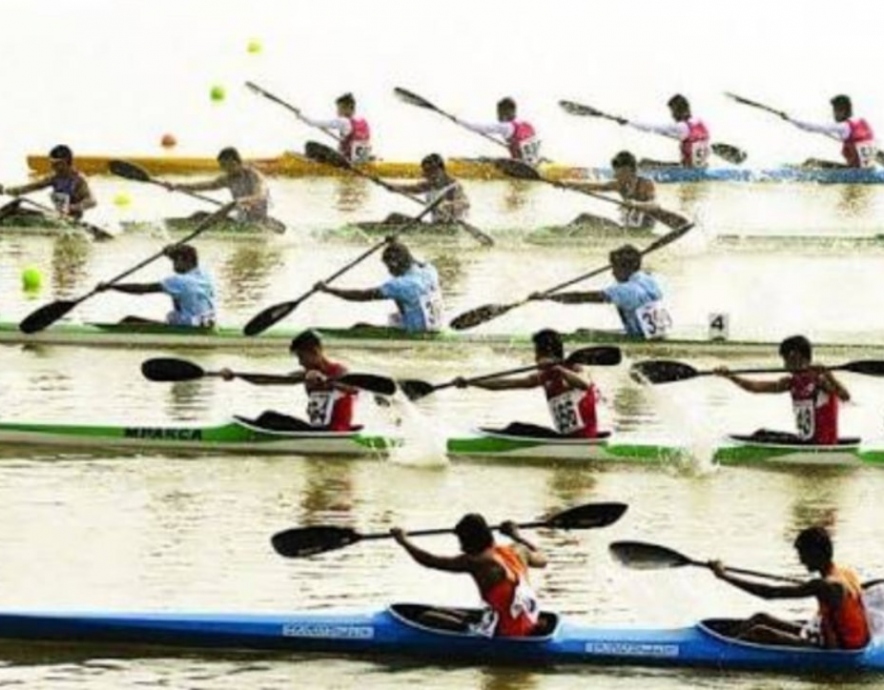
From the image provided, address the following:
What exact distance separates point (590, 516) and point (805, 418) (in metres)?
3.75

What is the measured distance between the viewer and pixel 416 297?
80.1 ft

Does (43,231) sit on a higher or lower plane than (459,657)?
higher

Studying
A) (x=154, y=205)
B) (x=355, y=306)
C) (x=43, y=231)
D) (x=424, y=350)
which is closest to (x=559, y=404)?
(x=424, y=350)

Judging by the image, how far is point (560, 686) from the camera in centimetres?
1571

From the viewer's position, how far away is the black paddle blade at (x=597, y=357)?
67.1 ft

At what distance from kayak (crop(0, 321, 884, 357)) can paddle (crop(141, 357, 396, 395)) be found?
3976 mm

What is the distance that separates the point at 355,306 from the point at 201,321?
2723mm

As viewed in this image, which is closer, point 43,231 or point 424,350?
point 424,350

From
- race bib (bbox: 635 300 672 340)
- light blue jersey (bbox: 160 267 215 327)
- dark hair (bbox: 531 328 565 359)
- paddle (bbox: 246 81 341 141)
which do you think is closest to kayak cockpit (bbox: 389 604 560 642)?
dark hair (bbox: 531 328 565 359)

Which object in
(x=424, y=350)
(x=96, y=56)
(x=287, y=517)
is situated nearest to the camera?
(x=287, y=517)

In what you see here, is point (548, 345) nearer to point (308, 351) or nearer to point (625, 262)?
point (308, 351)

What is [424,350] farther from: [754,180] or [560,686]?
[754,180]

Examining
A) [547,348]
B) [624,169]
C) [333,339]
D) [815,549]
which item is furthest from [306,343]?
[624,169]

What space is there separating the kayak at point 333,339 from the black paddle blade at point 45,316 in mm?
304
